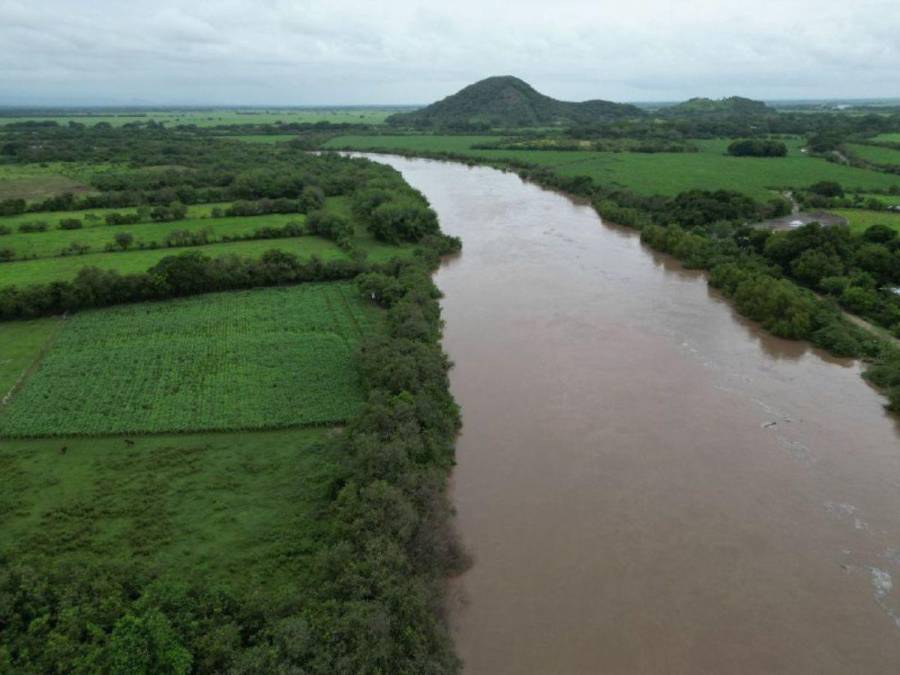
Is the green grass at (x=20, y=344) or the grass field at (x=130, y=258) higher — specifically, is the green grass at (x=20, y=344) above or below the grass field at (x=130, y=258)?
below

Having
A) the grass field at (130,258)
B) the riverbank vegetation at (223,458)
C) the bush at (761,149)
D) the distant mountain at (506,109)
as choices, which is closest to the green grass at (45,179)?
the riverbank vegetation at (223,458)

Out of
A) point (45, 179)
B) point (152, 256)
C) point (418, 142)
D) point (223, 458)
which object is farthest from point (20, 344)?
point (418, 142)

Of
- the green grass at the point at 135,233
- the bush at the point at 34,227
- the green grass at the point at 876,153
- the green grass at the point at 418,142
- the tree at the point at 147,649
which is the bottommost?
the green grass at the point at 418,142

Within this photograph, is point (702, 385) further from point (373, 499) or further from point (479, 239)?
point (479, 239)

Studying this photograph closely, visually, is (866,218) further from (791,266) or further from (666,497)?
(666,497)

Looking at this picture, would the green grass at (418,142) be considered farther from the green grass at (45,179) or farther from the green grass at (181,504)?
the green grass at (181,504)

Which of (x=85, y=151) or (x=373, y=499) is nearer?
(x=373, y=499)


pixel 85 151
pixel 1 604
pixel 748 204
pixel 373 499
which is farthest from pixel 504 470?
pixel 85 151

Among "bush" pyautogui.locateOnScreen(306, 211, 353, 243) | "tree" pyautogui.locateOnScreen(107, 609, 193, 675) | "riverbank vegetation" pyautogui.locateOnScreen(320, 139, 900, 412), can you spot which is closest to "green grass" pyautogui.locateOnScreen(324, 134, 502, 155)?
"riverbank vegetation" pyautogui.locateOnScreen(320, 139, 900, 412)
